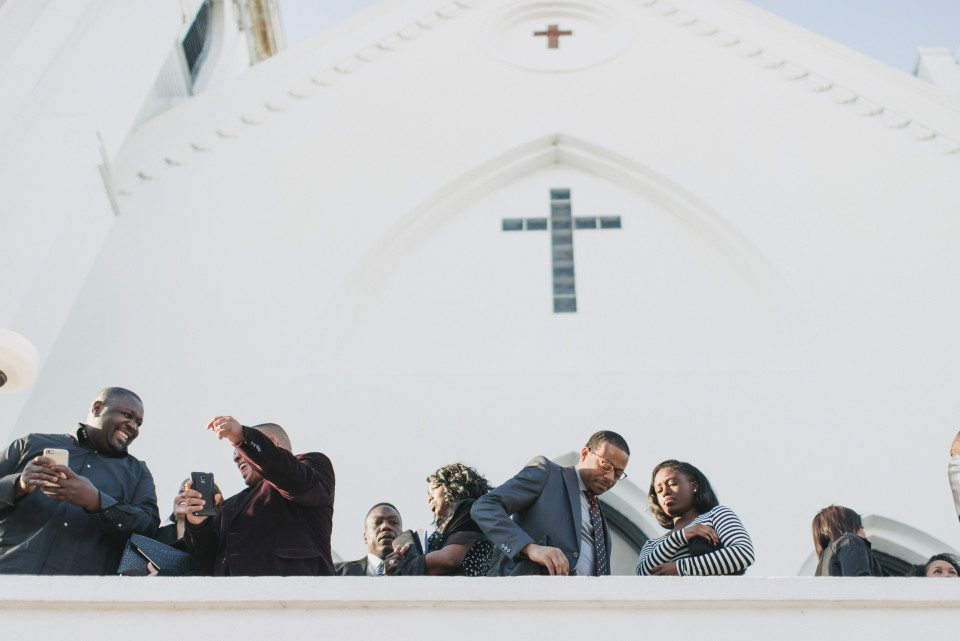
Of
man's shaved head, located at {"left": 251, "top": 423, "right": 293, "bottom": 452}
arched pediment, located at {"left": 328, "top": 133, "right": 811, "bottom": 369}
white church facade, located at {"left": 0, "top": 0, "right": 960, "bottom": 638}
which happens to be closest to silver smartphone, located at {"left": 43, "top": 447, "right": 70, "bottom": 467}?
man's shaved head, located at {"left": 251, "top": 423, "right": 293, "bottom": 452}

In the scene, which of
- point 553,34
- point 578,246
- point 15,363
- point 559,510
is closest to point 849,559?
point 559,510

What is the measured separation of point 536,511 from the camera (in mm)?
4238

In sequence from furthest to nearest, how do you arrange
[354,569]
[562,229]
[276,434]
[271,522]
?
[562,229], [354,569], [276,434], [271,522]

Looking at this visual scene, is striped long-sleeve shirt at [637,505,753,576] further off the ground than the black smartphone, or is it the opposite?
the black smartphone

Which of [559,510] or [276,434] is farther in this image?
[276,434]

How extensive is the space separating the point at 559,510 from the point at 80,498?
1.84 meters

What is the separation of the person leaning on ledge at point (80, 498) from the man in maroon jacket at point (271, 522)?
0.25m

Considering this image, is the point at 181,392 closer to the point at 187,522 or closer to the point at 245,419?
the point at 245,419

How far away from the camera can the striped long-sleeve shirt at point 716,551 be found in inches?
165

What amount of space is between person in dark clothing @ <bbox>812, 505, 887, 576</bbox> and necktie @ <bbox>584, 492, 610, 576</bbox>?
93 cm

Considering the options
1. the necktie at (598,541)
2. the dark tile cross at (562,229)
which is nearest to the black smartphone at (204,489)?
the necktie at (598,541)

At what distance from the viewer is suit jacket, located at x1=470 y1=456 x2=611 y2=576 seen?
405 centimetres

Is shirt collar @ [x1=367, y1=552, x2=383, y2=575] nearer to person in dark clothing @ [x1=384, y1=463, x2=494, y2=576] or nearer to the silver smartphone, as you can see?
person in dark clothing @ [x1=384, y1=463, x2=494, y2=576]

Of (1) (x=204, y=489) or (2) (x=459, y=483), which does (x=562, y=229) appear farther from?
(1) (x=204, y=489)
